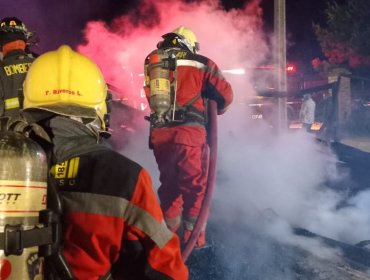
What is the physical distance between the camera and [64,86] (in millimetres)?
1752

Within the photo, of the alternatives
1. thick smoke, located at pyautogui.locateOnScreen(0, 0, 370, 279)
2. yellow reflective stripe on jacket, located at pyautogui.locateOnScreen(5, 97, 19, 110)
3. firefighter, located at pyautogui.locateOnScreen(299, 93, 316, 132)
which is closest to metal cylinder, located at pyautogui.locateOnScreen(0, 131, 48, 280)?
thick smoke, located at pyautogui.locateOnScreen(0, 0, 370, 279)

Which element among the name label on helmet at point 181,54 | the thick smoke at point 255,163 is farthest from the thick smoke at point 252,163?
the name label on helmet at point 181,54

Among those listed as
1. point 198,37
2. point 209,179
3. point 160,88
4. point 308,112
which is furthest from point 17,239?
point 308,112

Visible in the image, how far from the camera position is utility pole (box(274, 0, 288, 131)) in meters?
8.20

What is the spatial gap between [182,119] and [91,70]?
277 cm

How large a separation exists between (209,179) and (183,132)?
627mm

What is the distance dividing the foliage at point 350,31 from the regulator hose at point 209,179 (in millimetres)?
17386

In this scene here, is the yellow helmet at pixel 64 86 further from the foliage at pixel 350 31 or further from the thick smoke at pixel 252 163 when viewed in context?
the foliage at pixel 350 31

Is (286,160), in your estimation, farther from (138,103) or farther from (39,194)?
(39,194)

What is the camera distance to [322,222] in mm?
6492

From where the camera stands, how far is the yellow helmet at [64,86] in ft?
5.70

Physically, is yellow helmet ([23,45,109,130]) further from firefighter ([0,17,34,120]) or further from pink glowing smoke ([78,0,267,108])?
pink glowing smoke ([78,0,267,108])

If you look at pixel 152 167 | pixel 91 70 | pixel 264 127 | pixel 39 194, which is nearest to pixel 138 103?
pixel 152 167

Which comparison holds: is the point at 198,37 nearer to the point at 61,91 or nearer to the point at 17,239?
the point at 61,91
